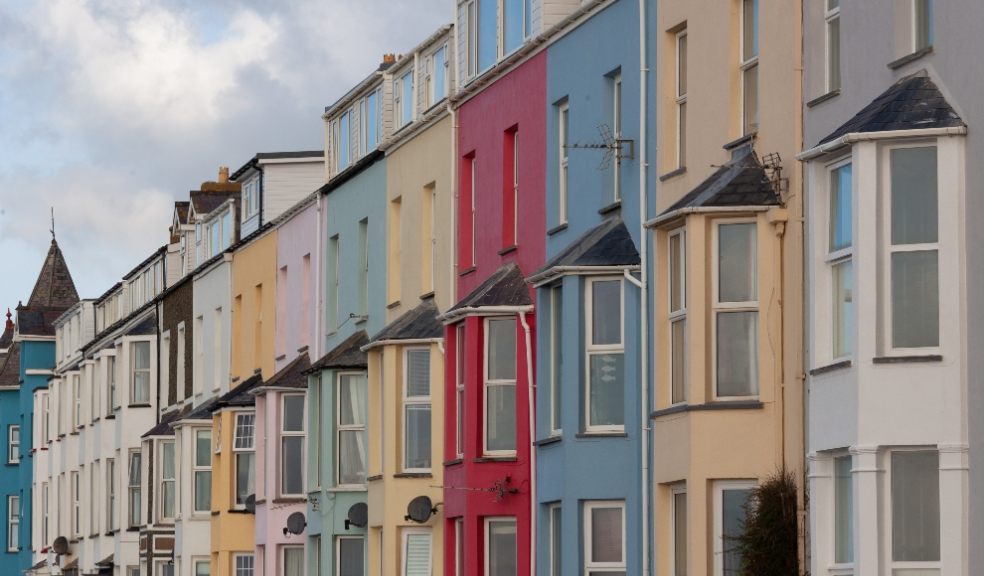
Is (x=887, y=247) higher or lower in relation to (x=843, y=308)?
higher

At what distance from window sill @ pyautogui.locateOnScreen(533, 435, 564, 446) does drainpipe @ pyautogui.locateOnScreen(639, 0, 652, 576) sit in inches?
80.1

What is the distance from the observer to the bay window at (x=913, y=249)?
70.9 feet

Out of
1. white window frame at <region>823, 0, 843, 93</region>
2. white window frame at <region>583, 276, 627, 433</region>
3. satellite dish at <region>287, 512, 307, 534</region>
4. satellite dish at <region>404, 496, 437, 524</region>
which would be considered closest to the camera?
white window frame at <region>823, 0, 843, 93</region>

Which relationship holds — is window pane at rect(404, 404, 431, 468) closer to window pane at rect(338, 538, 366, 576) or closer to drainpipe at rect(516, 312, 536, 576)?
window pane at rect(338, 538, 366, 576)

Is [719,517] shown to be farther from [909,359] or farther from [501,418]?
[501,418]

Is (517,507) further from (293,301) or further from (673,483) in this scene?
(293,301)

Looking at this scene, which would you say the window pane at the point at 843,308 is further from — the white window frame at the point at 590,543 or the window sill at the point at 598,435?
the white window frame at the point at 590,543

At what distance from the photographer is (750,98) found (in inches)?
1043

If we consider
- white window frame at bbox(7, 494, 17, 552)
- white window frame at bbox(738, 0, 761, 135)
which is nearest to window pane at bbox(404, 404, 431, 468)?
white window frame at bbox(738, 0, 761, 135)

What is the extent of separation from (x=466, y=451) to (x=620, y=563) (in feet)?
15.3

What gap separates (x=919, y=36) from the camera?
22.7m

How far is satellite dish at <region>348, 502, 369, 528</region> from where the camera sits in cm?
3938

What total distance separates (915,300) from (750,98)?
17.8ft

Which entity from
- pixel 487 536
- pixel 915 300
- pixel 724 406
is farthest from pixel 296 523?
pixel 915 300
